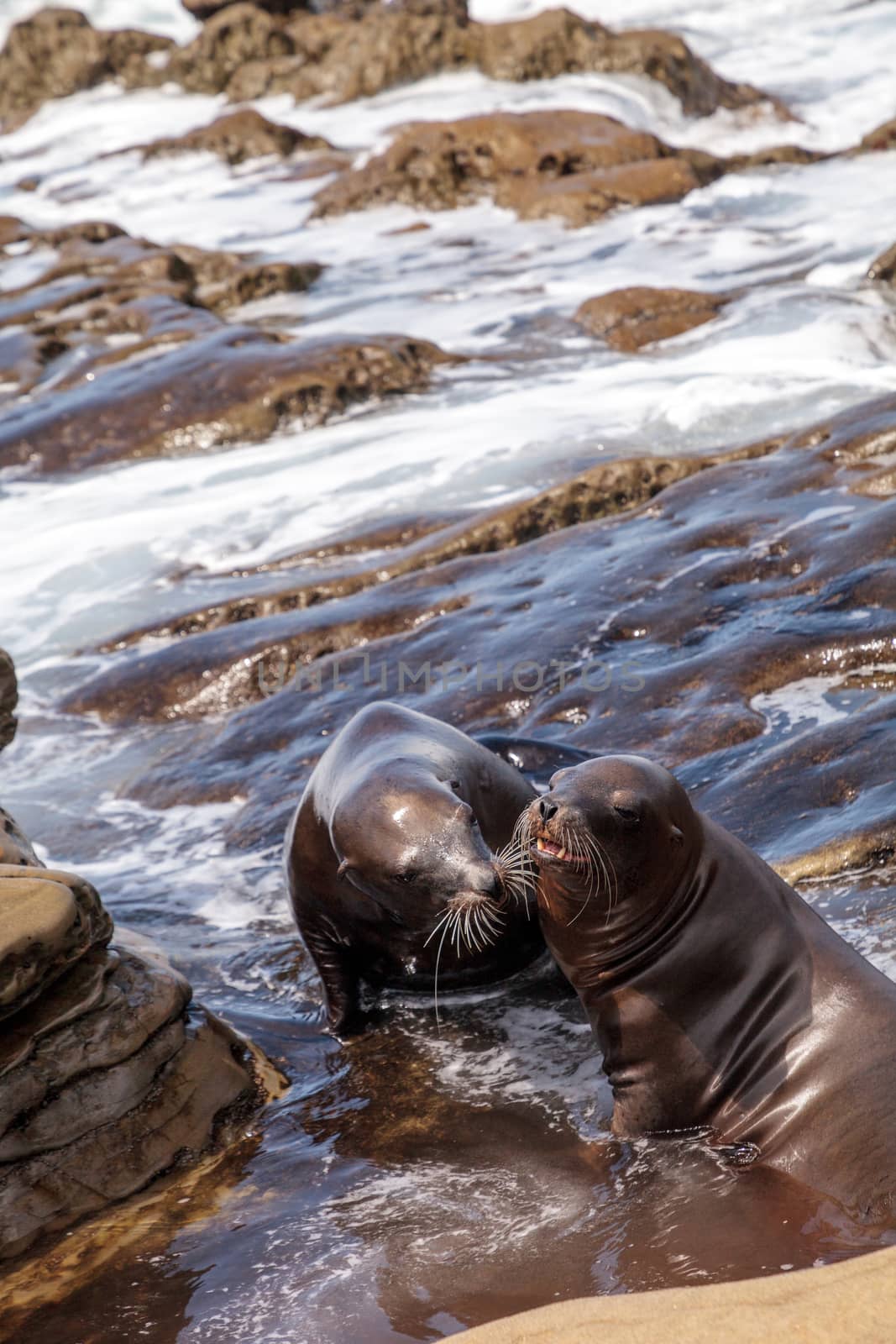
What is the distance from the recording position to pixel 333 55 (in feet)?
119

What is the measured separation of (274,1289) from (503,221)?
21.4 metres

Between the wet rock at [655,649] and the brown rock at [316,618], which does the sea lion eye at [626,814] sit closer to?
the wet rock at [655,649]

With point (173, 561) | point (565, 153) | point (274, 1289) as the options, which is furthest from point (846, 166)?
point (274, 1289)

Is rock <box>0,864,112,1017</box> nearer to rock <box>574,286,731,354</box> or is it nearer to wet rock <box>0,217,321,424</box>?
rock <box>574,286,731,354</box>

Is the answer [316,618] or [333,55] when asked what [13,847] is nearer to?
[316,618]

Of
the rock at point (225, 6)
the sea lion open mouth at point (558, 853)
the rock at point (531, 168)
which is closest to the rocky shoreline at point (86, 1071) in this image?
the sea lion open mouth at point (558, 853)

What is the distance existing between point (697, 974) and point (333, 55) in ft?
115

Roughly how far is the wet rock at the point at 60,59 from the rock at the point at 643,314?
28.6 meters

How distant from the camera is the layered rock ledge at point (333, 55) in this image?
28938mm

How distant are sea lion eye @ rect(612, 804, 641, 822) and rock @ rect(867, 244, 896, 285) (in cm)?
1399

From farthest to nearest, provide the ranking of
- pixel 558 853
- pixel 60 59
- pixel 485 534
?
pixel 60 59 → pixel 485 534 → pixel 558 853

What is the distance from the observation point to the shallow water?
4176 millimetres

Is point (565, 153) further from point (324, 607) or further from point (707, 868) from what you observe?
point (707, 868)

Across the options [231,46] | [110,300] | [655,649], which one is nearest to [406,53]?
[231,46]
